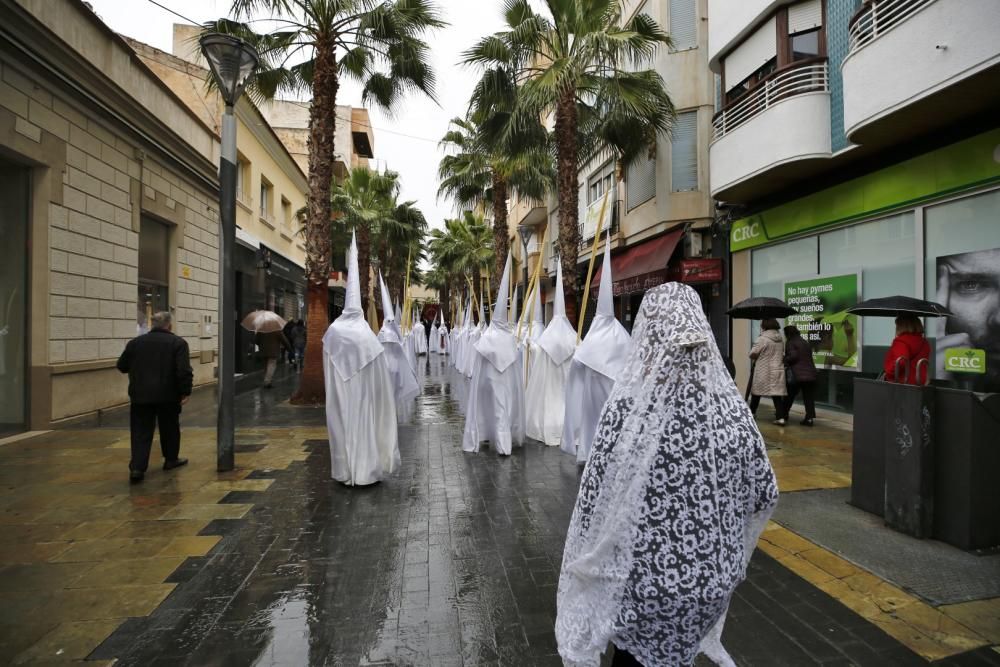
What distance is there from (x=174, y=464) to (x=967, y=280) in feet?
34.9

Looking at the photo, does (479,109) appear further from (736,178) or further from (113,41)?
(113,41)

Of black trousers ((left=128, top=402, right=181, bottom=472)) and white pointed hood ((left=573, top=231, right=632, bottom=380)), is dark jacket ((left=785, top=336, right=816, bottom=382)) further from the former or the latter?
black trousers ((left=128, top=402, right=181, bottom=472))

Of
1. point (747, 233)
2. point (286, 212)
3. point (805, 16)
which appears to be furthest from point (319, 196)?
point (286, 212)

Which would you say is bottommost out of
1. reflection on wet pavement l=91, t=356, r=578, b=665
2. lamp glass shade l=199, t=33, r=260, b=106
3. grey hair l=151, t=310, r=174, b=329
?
reflection on wet pavement l=91, t=356, r=578, b=665

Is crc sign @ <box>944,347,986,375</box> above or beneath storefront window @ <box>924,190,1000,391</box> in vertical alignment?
beneath

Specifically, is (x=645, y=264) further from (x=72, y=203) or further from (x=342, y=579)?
(x=342, y=579)

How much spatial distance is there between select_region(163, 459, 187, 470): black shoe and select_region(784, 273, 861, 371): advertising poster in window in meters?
10.3

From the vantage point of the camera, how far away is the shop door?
809 cm

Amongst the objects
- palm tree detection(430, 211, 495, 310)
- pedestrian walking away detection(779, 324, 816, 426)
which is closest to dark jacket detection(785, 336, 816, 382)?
pedestrian walking away detection(779, 324, 816, 426)

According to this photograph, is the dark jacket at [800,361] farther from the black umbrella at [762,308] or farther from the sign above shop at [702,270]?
the sign above shop at [702,270]

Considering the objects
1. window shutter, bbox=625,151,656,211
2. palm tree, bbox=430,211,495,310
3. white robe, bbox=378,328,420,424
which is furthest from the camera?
palm tree, bbox=430,211,495,310

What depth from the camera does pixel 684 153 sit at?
14.6 metres

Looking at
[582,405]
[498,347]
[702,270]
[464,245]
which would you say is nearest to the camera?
[582,405]

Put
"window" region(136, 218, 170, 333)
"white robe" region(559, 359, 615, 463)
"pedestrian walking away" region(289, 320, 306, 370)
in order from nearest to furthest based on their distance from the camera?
"white robe" region(559, 359, 615, 463), "window" region(136, 218, 170, 333), "pedestrian walking away" region(289, 320, 306, 370)
